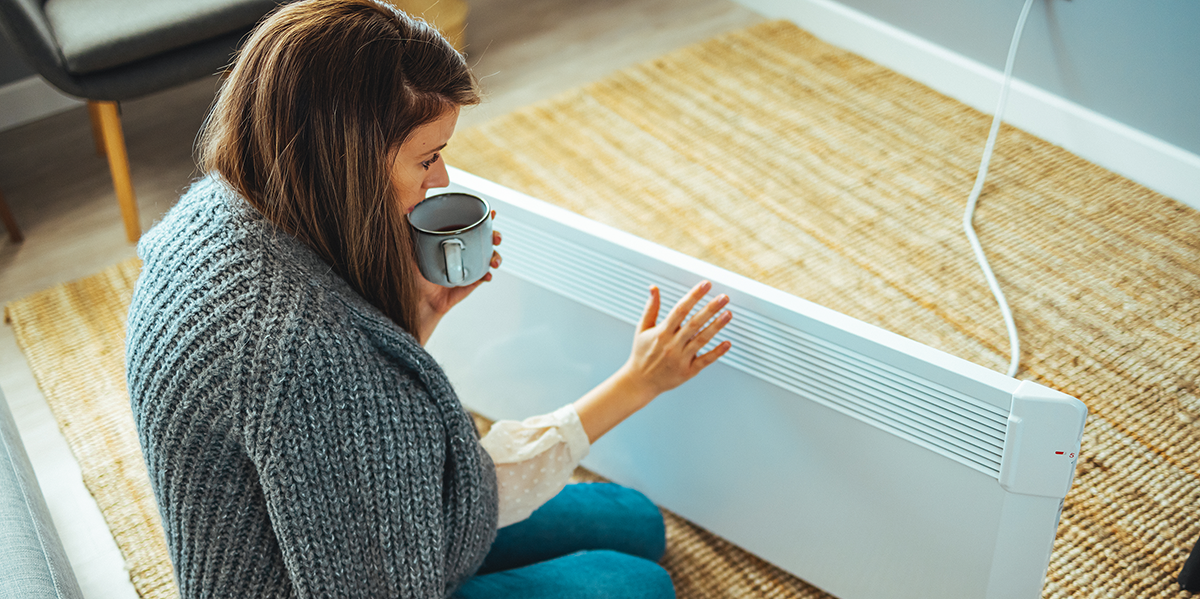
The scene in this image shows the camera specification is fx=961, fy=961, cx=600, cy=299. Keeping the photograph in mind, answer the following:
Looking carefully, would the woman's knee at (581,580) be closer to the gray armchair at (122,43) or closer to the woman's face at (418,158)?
the woman's face at (418,158)

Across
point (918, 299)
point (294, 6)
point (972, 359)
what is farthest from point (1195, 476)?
point (294, 6)

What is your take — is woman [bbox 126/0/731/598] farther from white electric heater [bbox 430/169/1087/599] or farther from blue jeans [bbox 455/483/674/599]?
white electric heater [bbox 430/169/1087/599]

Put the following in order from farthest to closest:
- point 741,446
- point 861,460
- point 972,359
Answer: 1. point 972,359
2. point 741,446
3. point 861,460

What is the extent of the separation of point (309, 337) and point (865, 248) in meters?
1.27

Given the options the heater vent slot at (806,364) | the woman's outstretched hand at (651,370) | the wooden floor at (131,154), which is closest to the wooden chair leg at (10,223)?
the wooden floor at (131,154)

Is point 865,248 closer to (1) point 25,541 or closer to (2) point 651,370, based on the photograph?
(2) point 651,370

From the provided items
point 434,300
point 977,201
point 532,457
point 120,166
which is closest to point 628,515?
point 532,457

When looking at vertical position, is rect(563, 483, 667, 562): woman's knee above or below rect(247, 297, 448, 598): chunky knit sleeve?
below

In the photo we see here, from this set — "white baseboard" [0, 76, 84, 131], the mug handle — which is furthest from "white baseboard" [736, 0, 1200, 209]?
"white baseboard" [0, 76, 84, 131]

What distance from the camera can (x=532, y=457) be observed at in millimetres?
979

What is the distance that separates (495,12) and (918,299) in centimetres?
159

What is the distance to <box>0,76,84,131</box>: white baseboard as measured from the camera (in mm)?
2270

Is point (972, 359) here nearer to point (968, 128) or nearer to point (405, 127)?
point (968, 128)

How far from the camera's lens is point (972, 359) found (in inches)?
60.1
